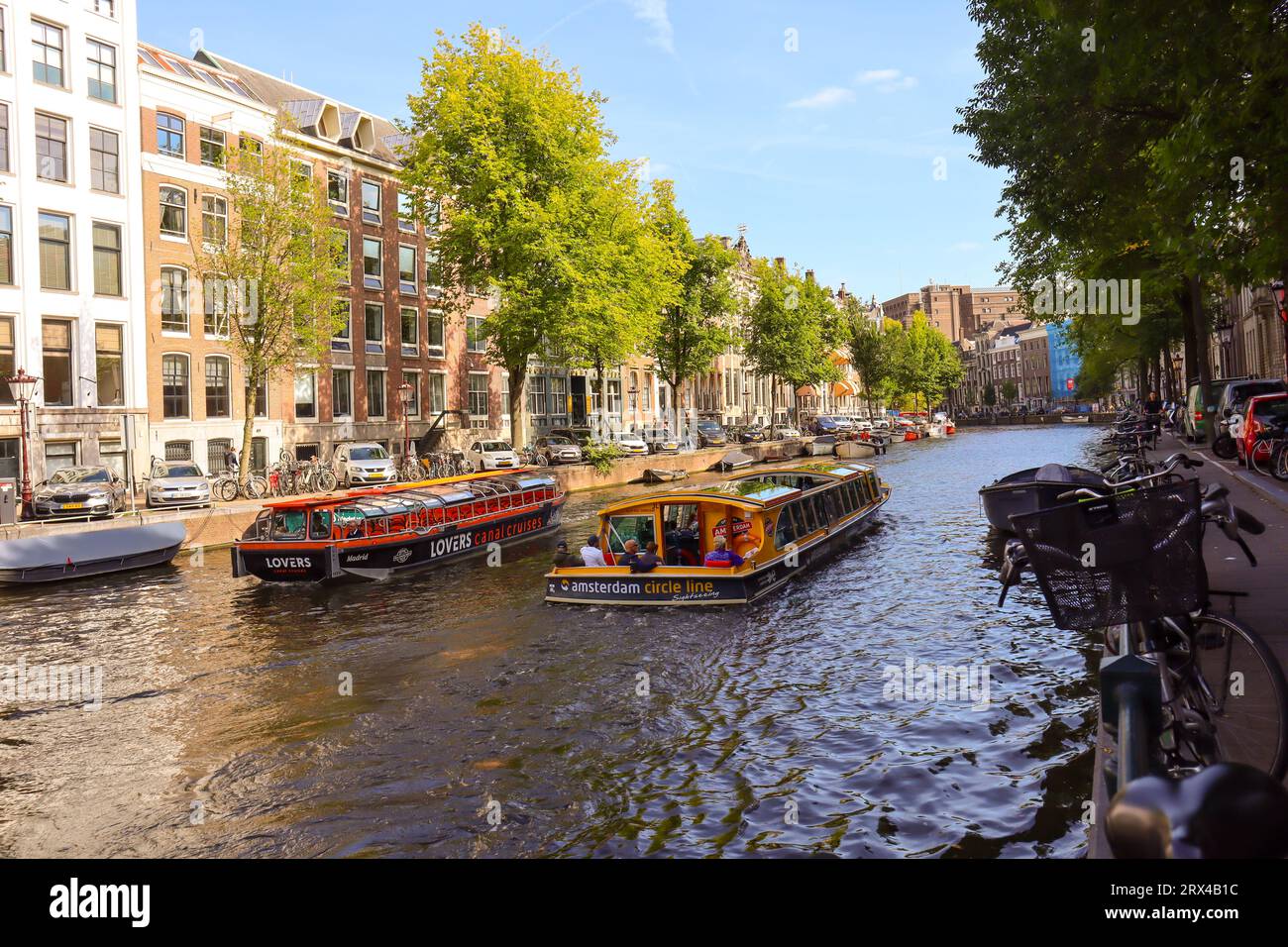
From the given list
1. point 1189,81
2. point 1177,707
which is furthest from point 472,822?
point 1189,81

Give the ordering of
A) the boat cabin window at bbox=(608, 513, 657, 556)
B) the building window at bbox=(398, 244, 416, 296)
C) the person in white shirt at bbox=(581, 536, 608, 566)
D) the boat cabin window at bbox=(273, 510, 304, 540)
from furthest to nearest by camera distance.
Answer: the building window at bbox=(398, 244, 416, 296) < the boat cabin window at bbox=(273, 510, 304, 540) < the boat cabin window at bbox=(608, 513, 657, 556) < the person in white shirt at bbox=(581, 536, 608, 566)

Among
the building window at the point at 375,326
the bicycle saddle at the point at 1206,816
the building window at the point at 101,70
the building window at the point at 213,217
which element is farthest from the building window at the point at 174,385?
the bicycle saddle at the point at 1206,816

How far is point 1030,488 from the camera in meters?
20.4

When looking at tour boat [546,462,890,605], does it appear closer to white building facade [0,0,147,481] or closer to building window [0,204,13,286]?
white building facade [0,0,147,481]

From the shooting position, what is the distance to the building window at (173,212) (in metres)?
38.6

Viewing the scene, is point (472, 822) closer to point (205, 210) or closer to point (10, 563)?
point (10, 563)

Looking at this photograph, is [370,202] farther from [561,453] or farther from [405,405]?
[561,453]

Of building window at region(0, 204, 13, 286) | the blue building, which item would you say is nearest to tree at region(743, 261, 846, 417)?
building window at region(0, 204, 13, 286)

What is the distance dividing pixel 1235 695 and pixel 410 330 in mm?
49982

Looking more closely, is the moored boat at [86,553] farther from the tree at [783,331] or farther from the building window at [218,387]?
the tree at [783,331]

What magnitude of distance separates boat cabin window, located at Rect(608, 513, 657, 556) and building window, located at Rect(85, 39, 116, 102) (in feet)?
98.1

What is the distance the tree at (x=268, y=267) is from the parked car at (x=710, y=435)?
107ft

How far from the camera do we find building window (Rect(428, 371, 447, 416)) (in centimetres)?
5322
